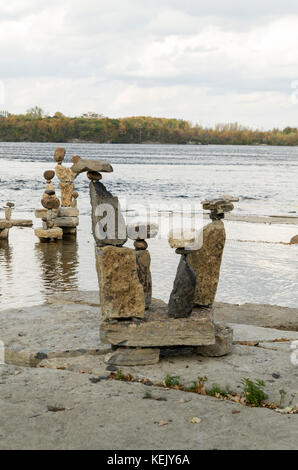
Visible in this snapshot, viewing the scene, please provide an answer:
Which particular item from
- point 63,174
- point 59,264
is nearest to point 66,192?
point 63,174

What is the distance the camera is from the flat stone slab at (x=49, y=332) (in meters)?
6.89

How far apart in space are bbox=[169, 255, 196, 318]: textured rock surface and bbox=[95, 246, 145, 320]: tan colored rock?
1.27ft

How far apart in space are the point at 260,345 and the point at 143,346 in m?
1.82

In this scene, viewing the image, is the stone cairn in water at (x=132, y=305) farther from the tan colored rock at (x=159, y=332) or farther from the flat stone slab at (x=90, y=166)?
the flat stone slab at (x=90, y=166)

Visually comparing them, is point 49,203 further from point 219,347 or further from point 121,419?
point 121,419

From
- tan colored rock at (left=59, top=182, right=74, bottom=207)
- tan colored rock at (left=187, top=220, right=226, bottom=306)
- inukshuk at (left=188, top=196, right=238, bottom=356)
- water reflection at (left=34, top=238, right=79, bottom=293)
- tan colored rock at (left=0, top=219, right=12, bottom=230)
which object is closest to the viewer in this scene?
inukshuk at (left=188, top=196, right=238, bottom=356)

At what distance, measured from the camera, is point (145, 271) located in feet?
24.0

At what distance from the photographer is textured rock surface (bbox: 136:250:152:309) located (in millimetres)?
7262

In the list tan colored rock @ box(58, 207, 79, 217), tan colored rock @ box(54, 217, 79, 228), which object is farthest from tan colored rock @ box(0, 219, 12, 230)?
tan colored rock @ box(58, 207, 79, 217)

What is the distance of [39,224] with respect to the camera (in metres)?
23.0

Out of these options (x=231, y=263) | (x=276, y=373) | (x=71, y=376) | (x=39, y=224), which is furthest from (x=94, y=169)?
(x=39, y=224)

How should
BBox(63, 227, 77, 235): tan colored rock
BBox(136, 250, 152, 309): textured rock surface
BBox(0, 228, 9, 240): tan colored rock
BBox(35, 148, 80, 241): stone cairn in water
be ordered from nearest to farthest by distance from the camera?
1. BBox(136, 250, 152, 309): textured rock surface
2. BBox(0, 228, 9, 240): tan colored rock
3. BBox(35, 148, 80, 241): stone cairn in water
4. BBox(63, 227, 77, 235): tan colored rock

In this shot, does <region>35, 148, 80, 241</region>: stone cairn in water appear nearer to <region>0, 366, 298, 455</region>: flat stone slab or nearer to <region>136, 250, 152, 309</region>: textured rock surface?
<region>136, 250, 152, 309</region>: textured rock surface

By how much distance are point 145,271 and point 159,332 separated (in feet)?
3.17
